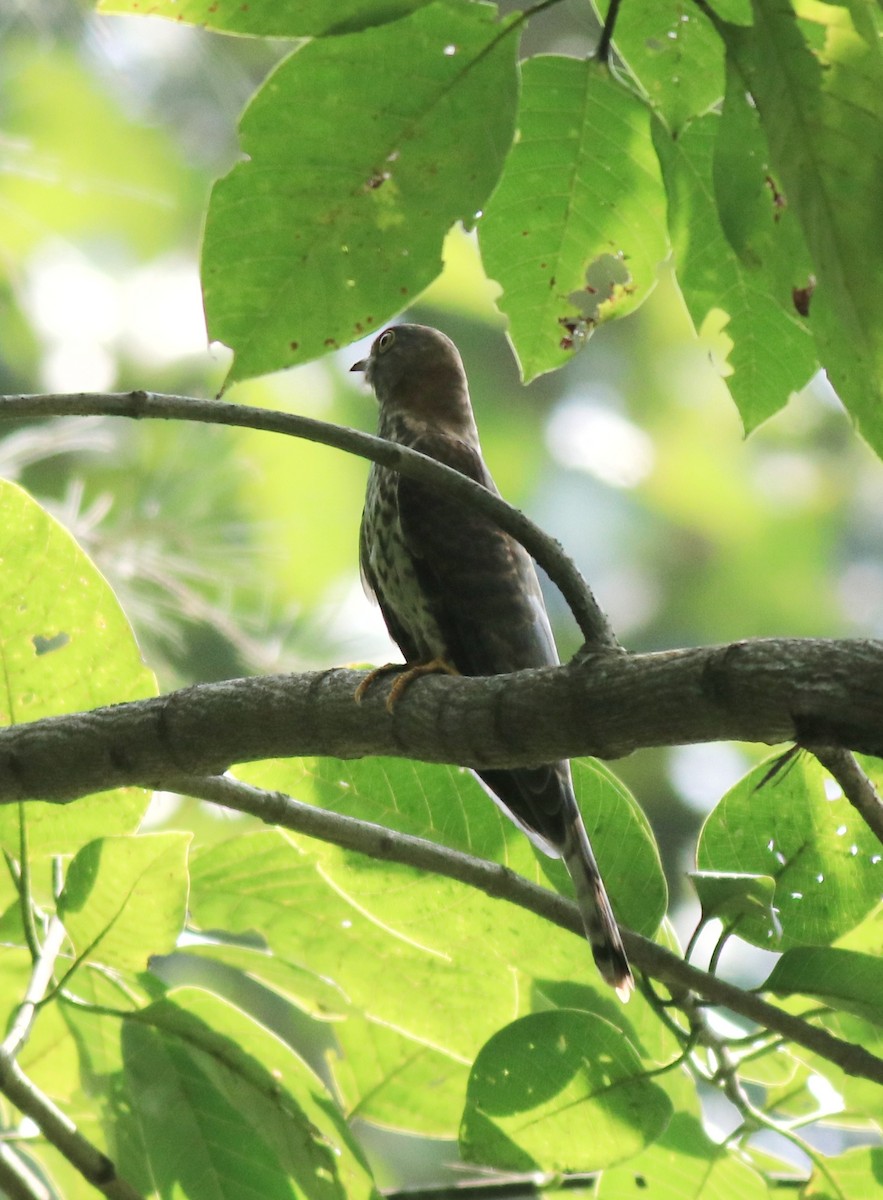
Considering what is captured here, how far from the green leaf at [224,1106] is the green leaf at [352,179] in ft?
3.71

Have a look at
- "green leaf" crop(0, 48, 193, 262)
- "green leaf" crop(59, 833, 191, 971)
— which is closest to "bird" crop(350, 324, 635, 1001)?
"green leaf" crop(59, 833, 191, 971)

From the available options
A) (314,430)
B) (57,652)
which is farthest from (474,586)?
(314,430)

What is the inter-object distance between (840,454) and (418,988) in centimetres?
1149

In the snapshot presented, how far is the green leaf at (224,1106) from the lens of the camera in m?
2.11

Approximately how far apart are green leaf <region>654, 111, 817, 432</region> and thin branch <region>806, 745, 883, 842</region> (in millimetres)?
477

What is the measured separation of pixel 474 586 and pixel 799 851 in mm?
1460

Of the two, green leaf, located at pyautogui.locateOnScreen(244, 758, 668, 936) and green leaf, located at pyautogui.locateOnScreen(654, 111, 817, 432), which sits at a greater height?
green leaf, located at pyautogui.locateOnScreen(654, 111, 817, 432)

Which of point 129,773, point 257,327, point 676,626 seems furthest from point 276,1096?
point 676,626

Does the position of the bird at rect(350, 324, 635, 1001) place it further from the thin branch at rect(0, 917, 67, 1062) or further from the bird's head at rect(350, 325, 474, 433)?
the thin branch at rect(0, 917, 67, 1062)

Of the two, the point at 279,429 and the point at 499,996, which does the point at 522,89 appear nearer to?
the point at 279,429

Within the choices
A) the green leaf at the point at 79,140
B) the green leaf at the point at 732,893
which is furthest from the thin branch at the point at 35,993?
the green leaf at the point at 79,140

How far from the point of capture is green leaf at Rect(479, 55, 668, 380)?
5.58ft

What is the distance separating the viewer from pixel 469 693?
1.75m

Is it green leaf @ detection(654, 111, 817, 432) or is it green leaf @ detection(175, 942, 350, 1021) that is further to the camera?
green leaf @ detection(175, 942, 350, 1021)
